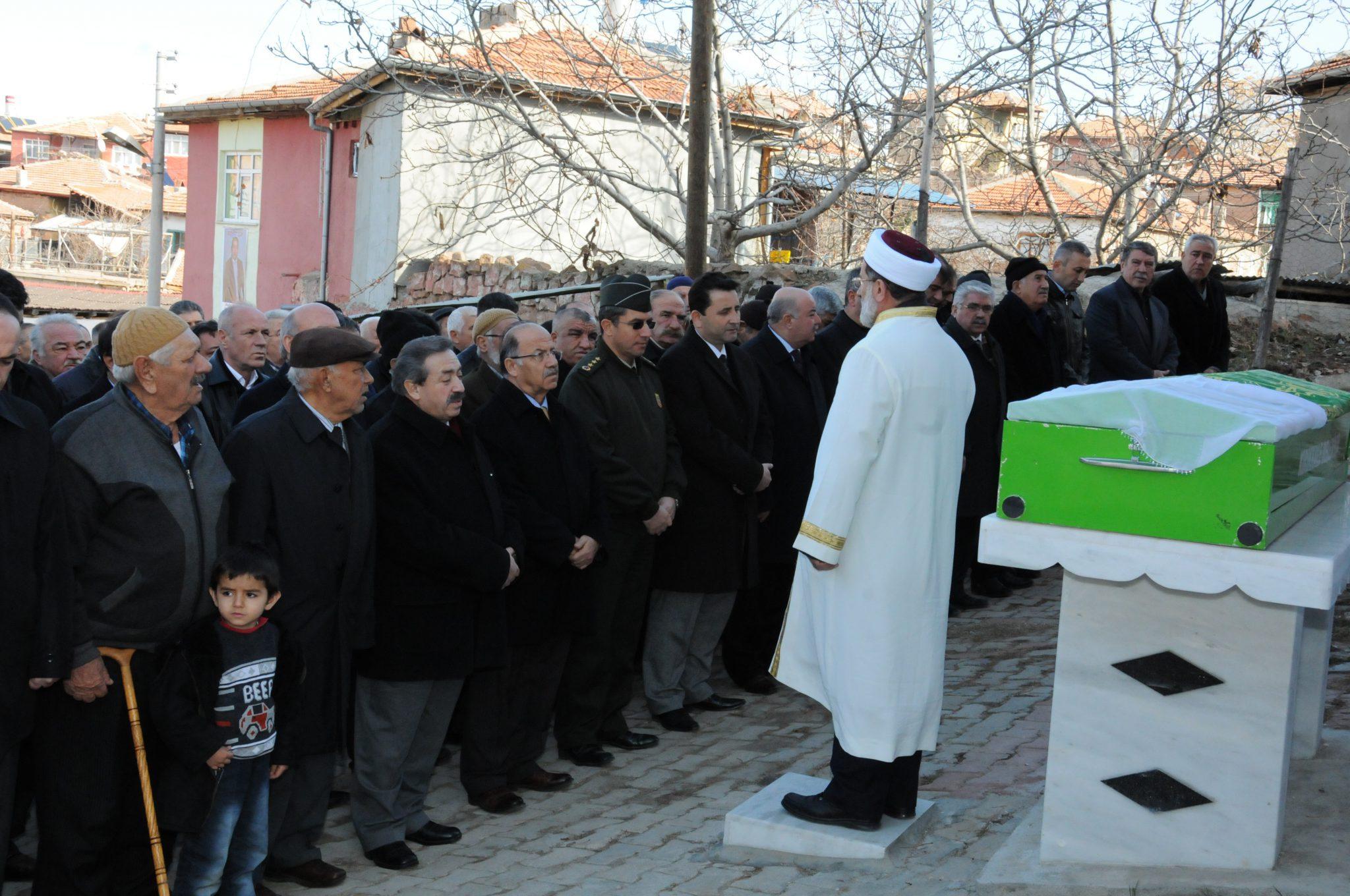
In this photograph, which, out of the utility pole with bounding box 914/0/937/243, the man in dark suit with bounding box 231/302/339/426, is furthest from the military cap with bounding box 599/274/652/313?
the utility pole with bounding box 914/0/937/243

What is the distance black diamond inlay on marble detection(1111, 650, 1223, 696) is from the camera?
147 inches

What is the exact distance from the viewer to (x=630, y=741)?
6129 millimetres

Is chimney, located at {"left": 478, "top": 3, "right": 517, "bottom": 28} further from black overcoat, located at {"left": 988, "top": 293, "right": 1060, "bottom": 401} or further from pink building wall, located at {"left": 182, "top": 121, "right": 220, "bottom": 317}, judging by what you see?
black overcoat, located at {"left": 988, "top": 293, "right": 1060, "bottom": 401}

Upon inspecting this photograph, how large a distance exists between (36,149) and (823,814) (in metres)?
81.8

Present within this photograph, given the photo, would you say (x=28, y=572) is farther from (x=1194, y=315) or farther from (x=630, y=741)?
(x=1194, y=315)

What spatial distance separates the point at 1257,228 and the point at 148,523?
15368 mm

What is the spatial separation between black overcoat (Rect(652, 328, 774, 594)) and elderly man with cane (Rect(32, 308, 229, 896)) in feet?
8.67

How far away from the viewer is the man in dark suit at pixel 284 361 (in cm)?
567

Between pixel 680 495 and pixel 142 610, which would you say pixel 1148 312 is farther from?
pixel 142 610

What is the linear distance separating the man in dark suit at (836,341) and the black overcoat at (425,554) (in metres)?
2.85

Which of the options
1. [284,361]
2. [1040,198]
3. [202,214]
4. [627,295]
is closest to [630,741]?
[627,295]

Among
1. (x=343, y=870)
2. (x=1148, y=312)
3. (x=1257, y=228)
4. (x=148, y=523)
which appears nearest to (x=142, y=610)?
(x=148, y=523)

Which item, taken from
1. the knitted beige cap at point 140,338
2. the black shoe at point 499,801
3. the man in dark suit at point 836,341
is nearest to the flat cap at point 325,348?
the knitted beige cap at point 140,338

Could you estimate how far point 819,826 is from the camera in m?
4.47
